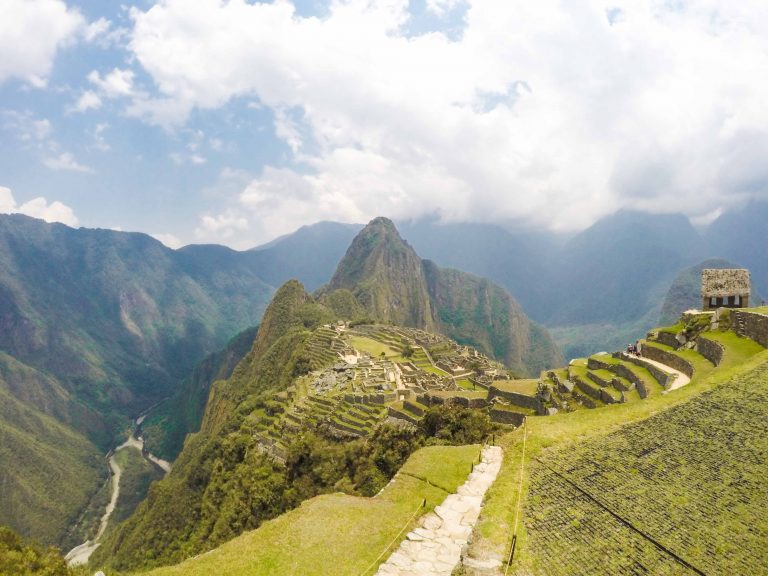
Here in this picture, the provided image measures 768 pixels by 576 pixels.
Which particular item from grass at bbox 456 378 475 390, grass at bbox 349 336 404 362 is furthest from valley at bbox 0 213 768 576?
grass at bbox 349 336 404 362

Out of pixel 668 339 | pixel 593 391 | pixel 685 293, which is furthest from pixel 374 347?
pixel 685 293

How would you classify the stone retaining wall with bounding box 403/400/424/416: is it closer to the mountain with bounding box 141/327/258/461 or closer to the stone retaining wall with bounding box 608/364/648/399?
the stone retaining wall with bounding box 608/364/648/399

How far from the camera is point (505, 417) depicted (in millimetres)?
28469

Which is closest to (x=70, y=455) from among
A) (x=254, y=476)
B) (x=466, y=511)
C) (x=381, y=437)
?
(x=254, y=476)

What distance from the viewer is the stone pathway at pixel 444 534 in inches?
402

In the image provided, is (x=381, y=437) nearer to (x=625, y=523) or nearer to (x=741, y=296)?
(x=625, y=523)

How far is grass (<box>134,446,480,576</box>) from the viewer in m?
10.7

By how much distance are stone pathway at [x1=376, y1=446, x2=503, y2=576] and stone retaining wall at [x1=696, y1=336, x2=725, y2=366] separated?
11532mm

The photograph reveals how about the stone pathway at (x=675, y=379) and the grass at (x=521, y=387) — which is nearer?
the stone pathway at (x=675, y=379)

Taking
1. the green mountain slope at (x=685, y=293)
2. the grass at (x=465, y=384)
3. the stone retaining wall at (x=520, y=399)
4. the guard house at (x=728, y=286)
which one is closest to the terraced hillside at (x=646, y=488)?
the stone retaining wall at (x=520, y=399)

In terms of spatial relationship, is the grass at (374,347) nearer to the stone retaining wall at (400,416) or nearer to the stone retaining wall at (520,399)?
the stone retaining wall at (400,416)

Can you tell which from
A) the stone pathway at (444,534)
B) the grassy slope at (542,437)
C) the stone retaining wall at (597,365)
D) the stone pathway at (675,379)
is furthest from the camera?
the stone retaining wall at (597,365)

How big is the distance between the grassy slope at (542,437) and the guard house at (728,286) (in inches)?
502

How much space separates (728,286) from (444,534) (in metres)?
25.2
